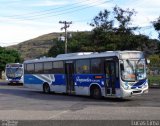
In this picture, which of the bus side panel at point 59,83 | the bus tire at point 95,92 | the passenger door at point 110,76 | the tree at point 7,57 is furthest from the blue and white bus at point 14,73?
the tree at point 7,57

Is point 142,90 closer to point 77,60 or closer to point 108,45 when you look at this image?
point 77,60

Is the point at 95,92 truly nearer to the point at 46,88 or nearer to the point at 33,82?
the point at 46,88

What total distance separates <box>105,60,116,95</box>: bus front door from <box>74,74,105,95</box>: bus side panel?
46 cm

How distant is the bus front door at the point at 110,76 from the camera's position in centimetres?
2353

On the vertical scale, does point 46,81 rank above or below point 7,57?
below

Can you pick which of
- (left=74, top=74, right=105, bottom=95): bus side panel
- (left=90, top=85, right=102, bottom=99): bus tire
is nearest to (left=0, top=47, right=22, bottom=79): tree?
(left=74, top=74, right=105, bottom=95): bus side panel

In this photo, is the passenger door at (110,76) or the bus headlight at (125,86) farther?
the passenger door at (110,76)

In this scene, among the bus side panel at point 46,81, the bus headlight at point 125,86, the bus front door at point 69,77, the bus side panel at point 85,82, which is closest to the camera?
the bus headlight at point 125,86

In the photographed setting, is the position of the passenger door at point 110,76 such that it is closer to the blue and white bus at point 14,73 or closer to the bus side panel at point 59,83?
the bus side panel at point 59,83

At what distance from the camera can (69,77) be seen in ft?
91.9

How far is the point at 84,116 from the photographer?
51.6ft

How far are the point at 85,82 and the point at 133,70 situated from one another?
3.91 meters

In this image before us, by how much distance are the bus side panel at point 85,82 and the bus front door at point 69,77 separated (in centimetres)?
55

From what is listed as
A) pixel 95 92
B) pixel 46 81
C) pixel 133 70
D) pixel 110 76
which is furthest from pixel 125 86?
pixel 46 81
